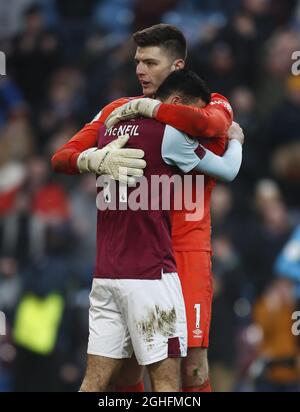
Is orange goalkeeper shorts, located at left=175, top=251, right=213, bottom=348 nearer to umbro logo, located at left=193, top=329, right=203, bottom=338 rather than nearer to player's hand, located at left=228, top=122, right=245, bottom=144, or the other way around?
umbro logo, located at left=193, top=329, right=203, bottom=338

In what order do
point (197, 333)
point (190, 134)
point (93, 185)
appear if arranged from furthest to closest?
1. point (93, 185)
2. point (197, 333)
3. point (190, 134)

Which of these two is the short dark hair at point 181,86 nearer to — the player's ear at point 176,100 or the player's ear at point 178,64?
the player's ear at point 176,100

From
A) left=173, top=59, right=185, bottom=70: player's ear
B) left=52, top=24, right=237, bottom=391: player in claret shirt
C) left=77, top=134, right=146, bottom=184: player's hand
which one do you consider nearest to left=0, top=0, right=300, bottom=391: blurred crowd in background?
left=52, top=24, right=237, bottom=391: player in claret shirt

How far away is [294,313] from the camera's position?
980 cm

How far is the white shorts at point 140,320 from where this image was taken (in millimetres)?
5812

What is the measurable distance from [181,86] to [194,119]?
0.95 feet

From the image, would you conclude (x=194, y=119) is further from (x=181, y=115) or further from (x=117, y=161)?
(x=117, y=161)

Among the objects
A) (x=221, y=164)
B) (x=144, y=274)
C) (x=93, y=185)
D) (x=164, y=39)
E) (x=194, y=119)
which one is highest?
(x=164, y=39)

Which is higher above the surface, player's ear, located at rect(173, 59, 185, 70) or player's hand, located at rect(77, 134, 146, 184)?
player's ear, located at rect(173, 59, 185, 70)

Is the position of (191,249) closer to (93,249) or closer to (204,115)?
(204,115)

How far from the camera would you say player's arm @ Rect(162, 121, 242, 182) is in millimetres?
5859

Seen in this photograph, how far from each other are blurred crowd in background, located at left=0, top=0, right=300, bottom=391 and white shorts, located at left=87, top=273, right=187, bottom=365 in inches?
156

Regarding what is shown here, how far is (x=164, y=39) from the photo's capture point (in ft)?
21.2

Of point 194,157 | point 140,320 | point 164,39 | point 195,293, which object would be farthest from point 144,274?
point 164,39
